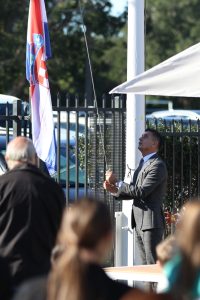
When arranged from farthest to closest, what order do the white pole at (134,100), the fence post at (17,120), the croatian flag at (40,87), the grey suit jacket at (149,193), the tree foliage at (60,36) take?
the tree foliage at (60,36), the white pole at (134,100), the fence post at (17,120), the croatian flag at (40,87), the grey suit jacket at (149,193)

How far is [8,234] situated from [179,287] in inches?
97.7

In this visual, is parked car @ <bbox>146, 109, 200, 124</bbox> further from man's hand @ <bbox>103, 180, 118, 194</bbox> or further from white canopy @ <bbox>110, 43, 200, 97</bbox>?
white canopy @ <bbox>110, 43, 200, 97</bbox>

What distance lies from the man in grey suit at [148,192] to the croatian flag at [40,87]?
2.27ft

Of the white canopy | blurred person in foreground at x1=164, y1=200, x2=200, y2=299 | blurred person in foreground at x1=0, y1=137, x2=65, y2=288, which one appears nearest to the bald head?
blurred person in foreground at x1=0, y1=137, x2=65, y2=288

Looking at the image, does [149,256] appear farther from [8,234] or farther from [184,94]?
[8,234]

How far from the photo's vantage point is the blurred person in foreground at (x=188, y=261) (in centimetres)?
337

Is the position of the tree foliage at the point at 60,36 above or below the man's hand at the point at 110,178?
above

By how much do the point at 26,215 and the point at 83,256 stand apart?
223 centimetres

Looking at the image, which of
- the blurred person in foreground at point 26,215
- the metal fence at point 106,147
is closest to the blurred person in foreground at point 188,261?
the blurred person in foreground at point 26,215

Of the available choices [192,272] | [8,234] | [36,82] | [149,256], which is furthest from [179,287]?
[36,82]

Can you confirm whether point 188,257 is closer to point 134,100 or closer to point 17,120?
point 17,120

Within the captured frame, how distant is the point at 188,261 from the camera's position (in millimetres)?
3371

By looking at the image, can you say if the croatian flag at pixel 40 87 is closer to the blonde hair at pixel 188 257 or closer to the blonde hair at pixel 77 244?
the blonde hair at pixel 77 244

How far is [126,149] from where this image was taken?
9570 millimetres
